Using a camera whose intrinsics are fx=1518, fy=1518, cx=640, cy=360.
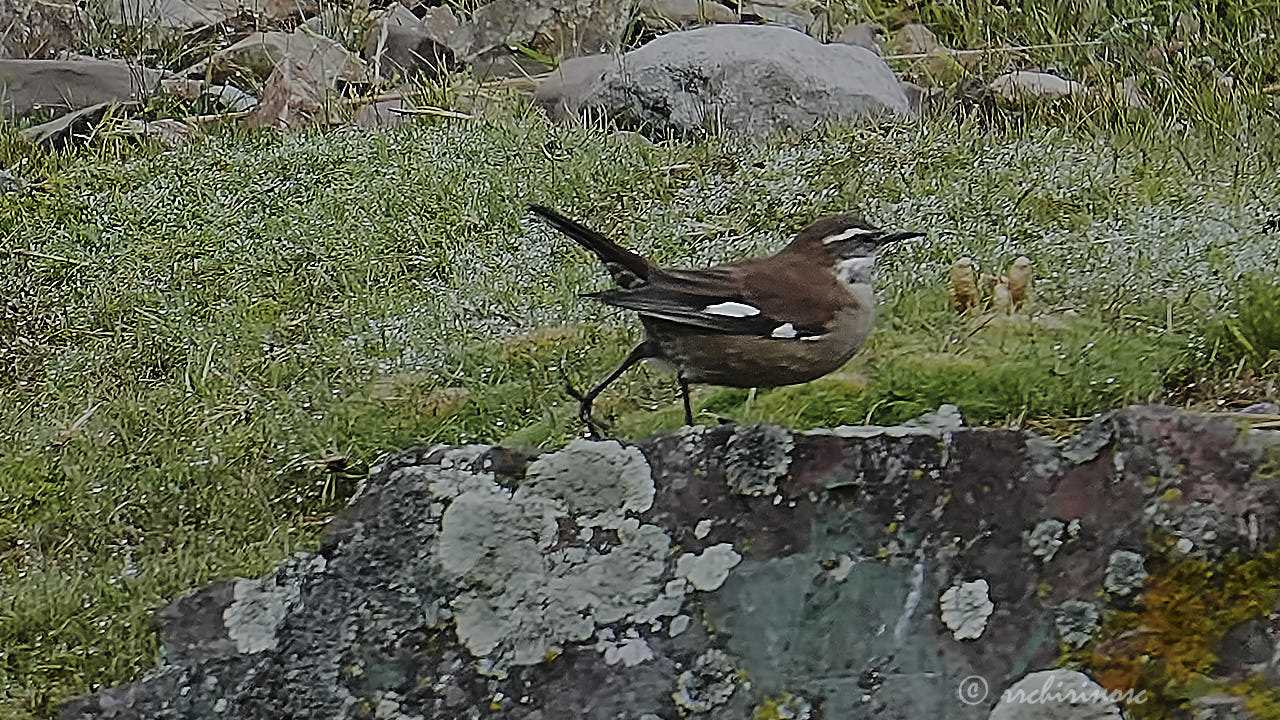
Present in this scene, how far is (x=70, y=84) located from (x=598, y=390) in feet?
7.39

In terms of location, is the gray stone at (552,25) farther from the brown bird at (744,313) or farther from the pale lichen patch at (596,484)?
the pale lichen patch at (596,484)

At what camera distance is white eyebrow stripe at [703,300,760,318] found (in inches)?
53.6

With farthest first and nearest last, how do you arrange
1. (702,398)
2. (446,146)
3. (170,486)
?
(446,146) < (170,486) < (702,398)

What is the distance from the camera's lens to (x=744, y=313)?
4.47 feet

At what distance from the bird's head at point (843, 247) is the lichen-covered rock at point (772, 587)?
0.23 metres

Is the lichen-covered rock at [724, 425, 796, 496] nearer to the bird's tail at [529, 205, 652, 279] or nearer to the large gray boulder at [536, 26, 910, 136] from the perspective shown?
the bird's tail at [529, 205, 652, 279]

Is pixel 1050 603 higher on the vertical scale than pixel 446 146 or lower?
higher

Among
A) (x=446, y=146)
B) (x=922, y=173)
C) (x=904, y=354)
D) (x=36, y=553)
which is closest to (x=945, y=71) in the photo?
(x=922, y=173)

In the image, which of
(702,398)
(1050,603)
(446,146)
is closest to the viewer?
(1050,603)

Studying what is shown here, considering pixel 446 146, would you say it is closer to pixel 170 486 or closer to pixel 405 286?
pixel 405 286

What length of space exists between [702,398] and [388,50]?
217 centimetres

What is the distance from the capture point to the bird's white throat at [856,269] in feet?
4.71

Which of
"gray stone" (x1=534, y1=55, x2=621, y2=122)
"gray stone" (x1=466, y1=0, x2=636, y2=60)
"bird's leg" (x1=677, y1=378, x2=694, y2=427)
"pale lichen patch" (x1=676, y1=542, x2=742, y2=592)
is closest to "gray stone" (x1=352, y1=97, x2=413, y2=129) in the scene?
"gray stone" (x1=534, y1=55, x2=621, y2=122)

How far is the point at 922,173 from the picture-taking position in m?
2.25
